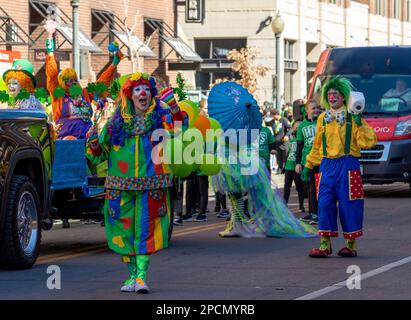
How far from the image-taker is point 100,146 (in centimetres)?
1126

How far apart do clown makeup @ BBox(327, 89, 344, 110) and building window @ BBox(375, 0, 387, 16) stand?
57.1 m

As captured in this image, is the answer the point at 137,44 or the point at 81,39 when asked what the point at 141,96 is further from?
the point at 137,44

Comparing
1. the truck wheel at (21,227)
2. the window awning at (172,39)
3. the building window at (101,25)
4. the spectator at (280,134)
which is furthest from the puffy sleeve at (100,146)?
the window awning at (172,39)

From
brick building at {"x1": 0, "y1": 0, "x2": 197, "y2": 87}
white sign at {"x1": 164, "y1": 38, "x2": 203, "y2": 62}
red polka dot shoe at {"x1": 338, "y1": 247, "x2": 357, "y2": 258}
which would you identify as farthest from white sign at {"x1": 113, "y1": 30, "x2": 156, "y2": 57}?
red polka dot shoe at {"x1": 338, "y1": 247, "x2": 357, "y2": 258}

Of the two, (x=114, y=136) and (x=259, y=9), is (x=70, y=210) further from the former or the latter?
(x=259, y=9)

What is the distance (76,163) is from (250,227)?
296cm

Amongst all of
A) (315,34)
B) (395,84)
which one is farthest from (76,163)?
(315,34)

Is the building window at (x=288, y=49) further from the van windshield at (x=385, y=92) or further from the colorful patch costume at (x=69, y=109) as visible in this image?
the colorful patch costume at (x=69, y=109)

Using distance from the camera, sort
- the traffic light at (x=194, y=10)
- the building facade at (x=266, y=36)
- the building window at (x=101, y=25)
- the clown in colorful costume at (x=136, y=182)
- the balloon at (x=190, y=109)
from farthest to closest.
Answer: the building facade at (x=266, y=36)
the traffic light at (x=194, y=10)
the building window at (x=101, y=25)
the balloon at (x=190, y=109)
the clown in colorful costume at (x=136, y=182)

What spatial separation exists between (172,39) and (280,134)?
1548cm

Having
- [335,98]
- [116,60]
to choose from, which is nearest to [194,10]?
[116,60]

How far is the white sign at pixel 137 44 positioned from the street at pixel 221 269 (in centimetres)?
2205

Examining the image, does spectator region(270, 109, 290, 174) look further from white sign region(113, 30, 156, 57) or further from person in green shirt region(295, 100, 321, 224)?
person in green shirt region(295, 100, 321, 224)

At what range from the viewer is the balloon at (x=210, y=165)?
15414 millimetres
